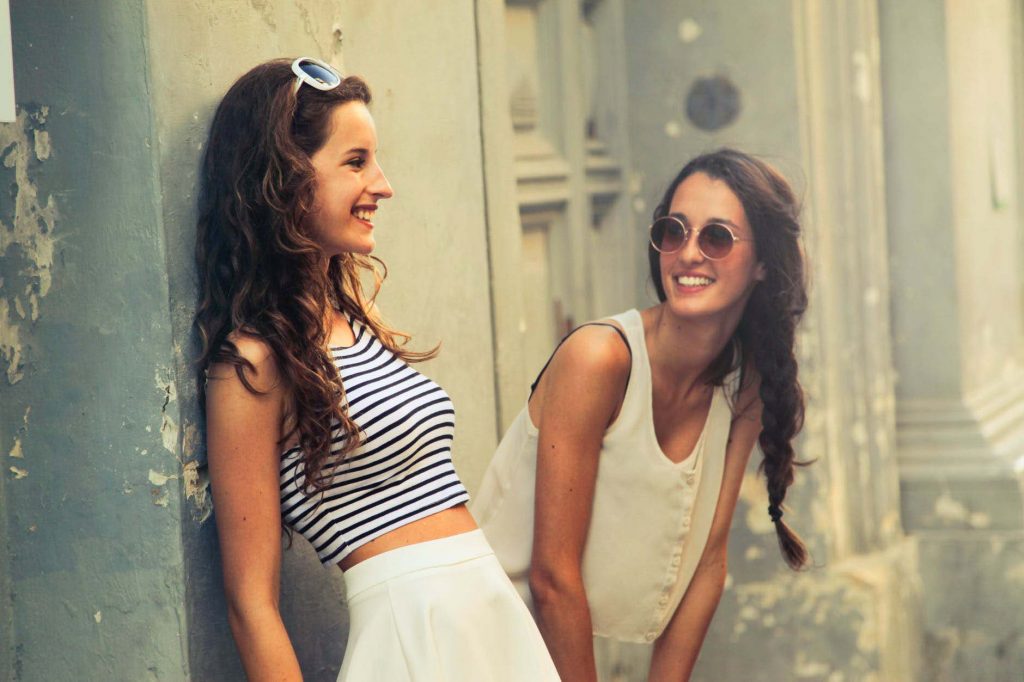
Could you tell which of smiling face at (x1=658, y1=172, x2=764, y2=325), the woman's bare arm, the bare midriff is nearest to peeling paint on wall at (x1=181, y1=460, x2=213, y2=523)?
the bare midriff

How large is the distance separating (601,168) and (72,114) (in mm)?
2917

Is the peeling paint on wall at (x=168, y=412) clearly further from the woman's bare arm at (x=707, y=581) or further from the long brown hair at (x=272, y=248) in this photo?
the woman's bare arm at (x=707, y=581)

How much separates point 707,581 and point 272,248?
135 centimetres

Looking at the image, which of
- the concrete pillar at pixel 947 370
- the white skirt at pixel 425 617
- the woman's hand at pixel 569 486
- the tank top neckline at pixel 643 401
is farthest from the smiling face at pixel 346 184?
the concrete pillar at pixel 947 370

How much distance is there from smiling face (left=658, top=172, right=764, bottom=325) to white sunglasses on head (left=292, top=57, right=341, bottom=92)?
3.04 ft

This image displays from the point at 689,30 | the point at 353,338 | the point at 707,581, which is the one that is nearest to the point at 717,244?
the point at 707,581

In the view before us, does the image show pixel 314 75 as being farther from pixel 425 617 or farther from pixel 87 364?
pixel 425 617

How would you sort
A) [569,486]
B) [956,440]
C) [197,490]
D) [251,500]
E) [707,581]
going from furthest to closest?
1. [956,440]
2. [707,581]
3. [569,486]
4. [197,490]
5. [251,500]

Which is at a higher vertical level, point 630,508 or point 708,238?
point 708,238

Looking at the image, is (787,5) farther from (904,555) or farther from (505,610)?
(505,610)

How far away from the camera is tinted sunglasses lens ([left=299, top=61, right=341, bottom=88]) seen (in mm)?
2119

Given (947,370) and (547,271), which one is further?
(947,370)

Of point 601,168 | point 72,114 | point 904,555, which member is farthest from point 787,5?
point 72,114

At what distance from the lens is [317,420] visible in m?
2.01
